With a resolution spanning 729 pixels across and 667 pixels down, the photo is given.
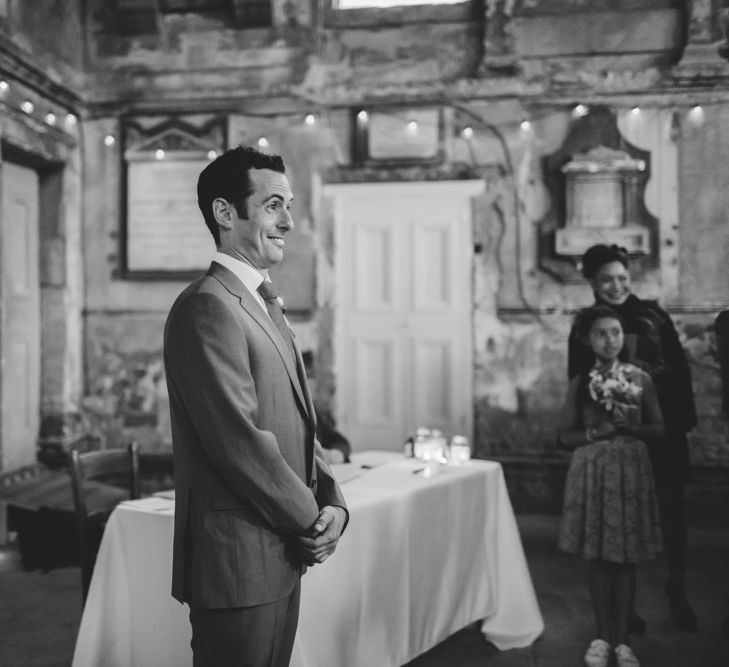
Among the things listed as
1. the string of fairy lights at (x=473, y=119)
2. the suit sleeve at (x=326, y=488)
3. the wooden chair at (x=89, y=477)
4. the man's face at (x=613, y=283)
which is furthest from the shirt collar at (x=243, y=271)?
the string of fairy lights at (x=473, y=119)

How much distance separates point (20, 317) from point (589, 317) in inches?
177

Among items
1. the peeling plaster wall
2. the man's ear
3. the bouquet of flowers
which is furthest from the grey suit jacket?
the peeling plaster wall

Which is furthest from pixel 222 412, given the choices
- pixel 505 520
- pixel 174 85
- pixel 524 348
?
pixel 174 85

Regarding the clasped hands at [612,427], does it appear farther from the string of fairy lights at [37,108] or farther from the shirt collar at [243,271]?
the string of fairy lights at [37,108]

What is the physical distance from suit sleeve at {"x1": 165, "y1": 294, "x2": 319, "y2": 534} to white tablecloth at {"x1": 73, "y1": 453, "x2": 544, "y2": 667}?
0.97 metres

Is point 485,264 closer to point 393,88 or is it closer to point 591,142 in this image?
point 591,142

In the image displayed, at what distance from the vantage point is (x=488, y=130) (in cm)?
595

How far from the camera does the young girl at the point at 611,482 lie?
10.2 ft

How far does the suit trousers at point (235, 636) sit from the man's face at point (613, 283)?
2558 millimetres

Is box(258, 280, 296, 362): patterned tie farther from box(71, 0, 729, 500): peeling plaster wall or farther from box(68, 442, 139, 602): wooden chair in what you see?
box(71, 0, 729, 500): peeling plaster wall

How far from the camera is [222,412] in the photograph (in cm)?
160

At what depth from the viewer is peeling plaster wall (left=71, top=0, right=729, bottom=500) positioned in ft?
18.7

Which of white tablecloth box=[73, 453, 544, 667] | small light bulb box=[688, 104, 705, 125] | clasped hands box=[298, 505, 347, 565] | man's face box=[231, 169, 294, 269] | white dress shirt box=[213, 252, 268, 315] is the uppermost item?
small light bulb box=[688, 104, 705, 125]

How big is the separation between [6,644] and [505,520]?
2.45 meters
